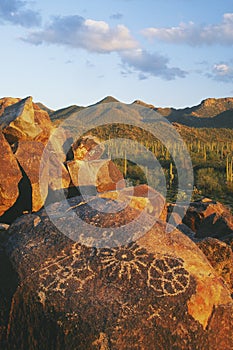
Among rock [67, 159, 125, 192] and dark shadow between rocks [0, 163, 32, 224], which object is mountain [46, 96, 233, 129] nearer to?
rock [67, 159, 125, 192]

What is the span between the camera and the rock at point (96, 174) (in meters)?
8.62

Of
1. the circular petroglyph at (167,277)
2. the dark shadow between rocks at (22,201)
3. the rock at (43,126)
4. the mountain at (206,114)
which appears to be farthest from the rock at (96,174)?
the mountain at (206,114)

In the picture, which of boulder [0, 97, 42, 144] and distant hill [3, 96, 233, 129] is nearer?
boulder [0, 97, 42, 144]

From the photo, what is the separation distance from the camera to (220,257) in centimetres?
666

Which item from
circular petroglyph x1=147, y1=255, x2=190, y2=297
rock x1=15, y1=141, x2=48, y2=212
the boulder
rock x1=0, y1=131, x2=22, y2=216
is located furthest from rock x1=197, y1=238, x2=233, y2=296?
the boulder

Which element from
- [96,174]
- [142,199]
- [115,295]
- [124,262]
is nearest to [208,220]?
[142,199]

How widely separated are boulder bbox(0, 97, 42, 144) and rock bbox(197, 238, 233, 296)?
4.32 meters

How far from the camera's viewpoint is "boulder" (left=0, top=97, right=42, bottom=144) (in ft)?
27.6

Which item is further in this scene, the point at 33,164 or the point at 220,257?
the point at 33,164

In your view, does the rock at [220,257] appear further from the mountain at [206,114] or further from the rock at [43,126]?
the mountain at [206,114]

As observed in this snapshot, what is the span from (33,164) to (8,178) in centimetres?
72

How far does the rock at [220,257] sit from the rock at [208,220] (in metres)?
1.54

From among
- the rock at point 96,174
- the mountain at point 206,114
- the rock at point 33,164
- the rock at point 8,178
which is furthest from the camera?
the mountain at point 206,114

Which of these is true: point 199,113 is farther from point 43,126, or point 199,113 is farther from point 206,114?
point 43,126
